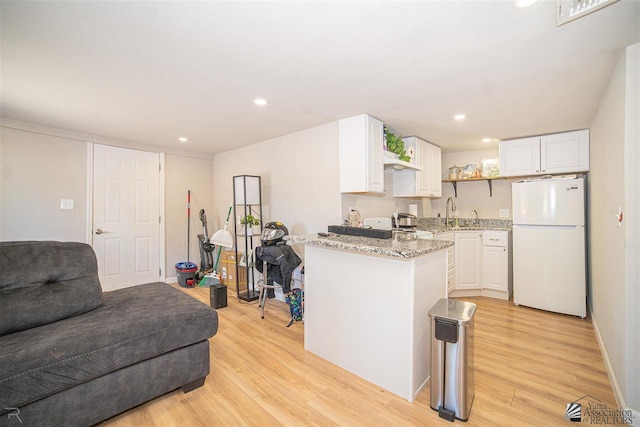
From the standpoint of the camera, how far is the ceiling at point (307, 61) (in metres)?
1.44

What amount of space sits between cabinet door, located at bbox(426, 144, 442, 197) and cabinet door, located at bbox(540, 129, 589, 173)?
51.2 inches

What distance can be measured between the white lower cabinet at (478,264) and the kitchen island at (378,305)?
2104 millimetres

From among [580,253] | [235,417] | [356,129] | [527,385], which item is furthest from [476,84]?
[235,417]

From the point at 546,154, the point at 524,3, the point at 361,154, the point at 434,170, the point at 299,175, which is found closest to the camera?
the point at 524,3

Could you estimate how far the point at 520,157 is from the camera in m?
3.77

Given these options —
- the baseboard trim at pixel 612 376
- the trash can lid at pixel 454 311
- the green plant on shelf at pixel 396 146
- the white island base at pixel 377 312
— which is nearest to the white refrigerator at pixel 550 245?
the baseboard trim at pixel 612 376

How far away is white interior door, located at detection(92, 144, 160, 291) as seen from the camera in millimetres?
3963

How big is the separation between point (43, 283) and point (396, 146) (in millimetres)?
3561

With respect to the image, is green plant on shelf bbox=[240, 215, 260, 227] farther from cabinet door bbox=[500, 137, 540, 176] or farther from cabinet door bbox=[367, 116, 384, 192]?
cabinet door bbox=[500, 137, 540, 176]

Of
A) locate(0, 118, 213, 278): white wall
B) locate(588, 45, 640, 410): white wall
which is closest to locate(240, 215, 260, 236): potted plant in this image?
locate(0, 118, 213, 278): white wall

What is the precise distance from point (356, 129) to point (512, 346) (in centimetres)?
263

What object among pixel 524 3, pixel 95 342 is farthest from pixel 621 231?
pixel 95 342

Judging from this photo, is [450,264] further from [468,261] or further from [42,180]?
[42,180]

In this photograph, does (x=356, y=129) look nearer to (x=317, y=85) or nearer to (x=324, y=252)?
(x=317, y=85)
